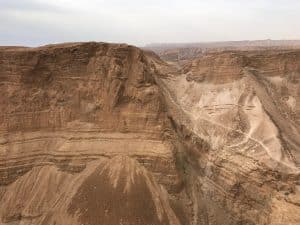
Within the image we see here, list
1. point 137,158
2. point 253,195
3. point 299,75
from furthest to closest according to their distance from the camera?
point 299,75
point 137,158
point 253,195

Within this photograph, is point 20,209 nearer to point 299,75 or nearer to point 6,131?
point 6,131

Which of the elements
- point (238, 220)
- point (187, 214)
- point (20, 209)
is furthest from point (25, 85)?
point (238, 220)

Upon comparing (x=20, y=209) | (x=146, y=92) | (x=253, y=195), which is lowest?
(x=20, y=209)

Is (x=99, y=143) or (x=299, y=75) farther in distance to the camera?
(x=299, y=75)

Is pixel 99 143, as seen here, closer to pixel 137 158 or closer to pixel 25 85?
pixel 137 158

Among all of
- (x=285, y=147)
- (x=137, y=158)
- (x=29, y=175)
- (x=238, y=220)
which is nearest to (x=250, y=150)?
(x=285, y=147)

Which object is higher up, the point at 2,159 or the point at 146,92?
the point at 146,92

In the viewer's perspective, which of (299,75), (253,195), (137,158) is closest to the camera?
(253,195)
